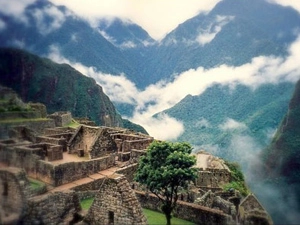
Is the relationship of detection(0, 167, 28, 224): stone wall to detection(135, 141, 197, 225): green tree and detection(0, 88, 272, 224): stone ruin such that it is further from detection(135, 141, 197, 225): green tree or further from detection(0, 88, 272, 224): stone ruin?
detection(135, 141, 197, 225): green tree

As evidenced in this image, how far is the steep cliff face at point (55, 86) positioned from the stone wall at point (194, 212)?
96.9m

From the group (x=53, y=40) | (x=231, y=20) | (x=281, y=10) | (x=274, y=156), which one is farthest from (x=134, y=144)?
(x=53, y=40)

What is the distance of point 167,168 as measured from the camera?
13055 millimetres

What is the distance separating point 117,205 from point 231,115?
74148 mm

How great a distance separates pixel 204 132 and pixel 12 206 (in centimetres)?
6812

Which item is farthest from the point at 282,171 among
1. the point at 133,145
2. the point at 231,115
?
the point at 133,145

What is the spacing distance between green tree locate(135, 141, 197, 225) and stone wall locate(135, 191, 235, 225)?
1.53 metres

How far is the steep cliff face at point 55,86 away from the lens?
11612cm

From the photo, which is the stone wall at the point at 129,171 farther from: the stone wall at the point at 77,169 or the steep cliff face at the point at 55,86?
the steep cliff face at the point at 55,86

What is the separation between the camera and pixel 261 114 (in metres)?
72.4

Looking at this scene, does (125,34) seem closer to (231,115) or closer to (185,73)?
(185,73)

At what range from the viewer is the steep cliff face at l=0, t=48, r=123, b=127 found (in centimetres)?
11612

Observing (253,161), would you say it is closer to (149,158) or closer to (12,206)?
(149,158)

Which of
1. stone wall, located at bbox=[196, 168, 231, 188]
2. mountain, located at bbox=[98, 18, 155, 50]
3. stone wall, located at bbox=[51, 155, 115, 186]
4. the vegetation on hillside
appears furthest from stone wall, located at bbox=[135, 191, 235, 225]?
mountain, located at bbox=[98, 18, 155, 50]
